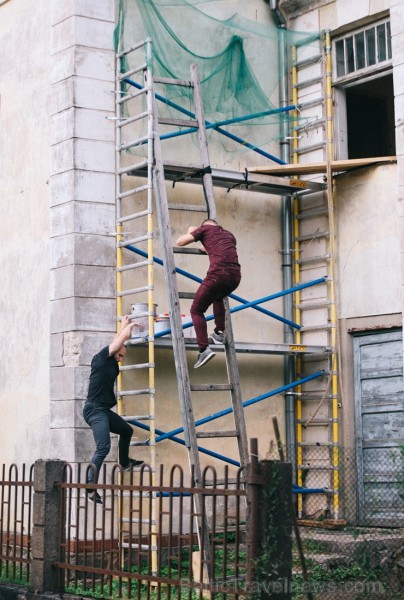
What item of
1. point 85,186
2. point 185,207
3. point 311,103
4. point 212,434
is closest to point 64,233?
point 85,186

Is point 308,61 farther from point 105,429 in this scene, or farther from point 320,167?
point 105,429

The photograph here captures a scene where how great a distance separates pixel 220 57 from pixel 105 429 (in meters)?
4.77

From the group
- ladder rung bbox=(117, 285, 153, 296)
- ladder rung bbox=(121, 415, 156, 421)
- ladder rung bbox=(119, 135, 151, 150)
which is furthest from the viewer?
ladder rung bbox=(119, 135, 151, 150)

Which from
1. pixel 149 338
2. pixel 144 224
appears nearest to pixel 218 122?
pixel 144 224

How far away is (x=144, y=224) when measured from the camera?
11.9m

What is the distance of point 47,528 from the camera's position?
9.23 metres

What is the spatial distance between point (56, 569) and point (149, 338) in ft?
8.66

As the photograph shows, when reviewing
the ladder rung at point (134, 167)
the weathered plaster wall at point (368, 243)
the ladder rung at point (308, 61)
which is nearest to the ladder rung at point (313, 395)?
the weathered plaster wall at point (368, 243)

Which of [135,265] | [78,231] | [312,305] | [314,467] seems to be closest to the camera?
[135,265]

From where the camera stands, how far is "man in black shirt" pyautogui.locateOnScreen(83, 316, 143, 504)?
1040 cm

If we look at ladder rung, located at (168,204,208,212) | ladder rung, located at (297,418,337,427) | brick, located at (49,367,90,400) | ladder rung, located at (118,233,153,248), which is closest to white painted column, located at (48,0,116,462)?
brick, located at (49,367,90,400)

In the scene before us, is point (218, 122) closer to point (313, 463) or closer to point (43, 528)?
point (313, 463)

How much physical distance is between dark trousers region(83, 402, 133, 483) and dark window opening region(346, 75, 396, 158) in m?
6.09

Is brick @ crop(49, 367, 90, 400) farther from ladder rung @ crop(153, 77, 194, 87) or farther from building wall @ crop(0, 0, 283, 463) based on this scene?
ladder rung @ crop(153, 77, 194, 87)
